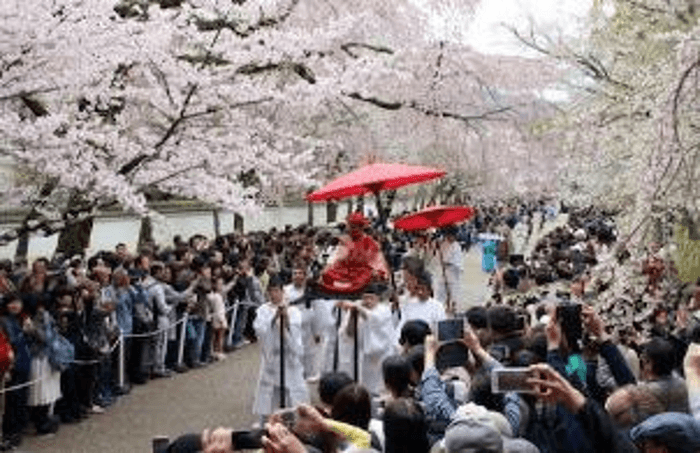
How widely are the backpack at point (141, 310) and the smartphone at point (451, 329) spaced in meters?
7.09

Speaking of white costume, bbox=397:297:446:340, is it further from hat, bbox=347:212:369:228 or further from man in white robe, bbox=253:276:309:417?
hat, bbox=347:212:369:228

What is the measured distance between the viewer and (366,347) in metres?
9.79

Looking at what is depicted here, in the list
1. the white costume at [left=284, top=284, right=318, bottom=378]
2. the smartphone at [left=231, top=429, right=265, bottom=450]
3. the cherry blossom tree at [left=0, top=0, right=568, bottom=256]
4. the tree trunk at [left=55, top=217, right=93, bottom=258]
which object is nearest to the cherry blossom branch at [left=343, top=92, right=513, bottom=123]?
the cherry blossom tree at [left=0, top=0, right=568, bottom=256]

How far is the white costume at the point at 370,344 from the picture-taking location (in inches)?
384

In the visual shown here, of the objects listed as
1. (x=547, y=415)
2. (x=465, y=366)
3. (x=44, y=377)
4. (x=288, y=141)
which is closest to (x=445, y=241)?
(x=288, y=141)

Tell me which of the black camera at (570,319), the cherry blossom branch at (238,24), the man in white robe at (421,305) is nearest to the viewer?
the black camera at (570,319)

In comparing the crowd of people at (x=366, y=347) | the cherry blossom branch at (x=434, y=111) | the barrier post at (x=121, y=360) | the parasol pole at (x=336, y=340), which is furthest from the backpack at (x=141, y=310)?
the cherry blossom branch at (x=434, y=111)

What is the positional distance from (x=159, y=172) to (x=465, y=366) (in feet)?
23.0

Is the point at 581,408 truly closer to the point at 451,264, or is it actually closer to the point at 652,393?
the point at 652,393

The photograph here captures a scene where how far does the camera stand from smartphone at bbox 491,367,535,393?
13.2 feet

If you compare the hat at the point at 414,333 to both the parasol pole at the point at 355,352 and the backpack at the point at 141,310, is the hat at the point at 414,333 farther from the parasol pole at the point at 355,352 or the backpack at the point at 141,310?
the backpack at the point at 141,310

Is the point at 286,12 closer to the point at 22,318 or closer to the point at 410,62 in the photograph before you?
the point at 410,62

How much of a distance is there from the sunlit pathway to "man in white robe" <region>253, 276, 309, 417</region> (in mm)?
444

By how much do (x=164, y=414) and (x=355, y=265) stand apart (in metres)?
2.75
